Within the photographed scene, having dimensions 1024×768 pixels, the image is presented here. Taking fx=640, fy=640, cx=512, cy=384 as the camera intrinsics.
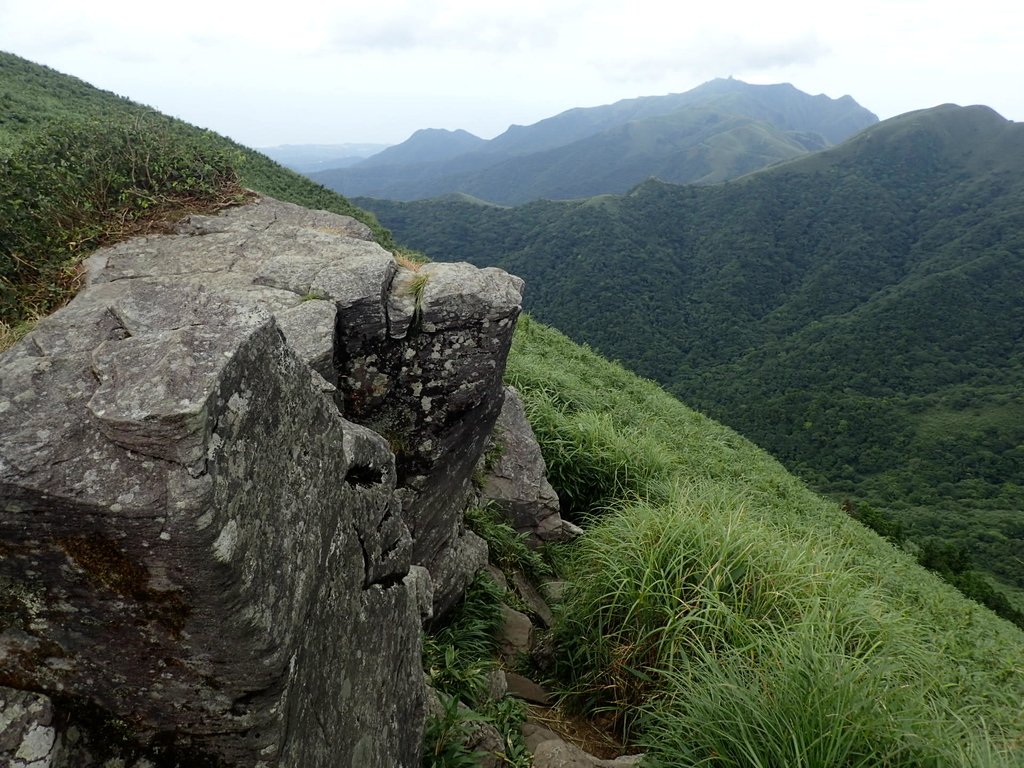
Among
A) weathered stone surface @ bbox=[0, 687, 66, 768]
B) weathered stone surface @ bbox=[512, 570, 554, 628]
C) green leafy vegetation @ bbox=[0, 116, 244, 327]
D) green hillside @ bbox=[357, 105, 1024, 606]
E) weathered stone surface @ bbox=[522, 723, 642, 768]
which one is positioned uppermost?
green leafy vegetation @ bbox=[0, 116, 244, 327]

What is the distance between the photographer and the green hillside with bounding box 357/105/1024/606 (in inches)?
2857

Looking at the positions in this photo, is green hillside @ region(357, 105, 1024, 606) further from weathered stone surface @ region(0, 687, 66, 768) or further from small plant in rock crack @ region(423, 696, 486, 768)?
weathered stone surface @ region(0, 687, 66, 768)

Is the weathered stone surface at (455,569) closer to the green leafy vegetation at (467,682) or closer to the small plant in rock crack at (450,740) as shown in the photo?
the green leafy vegetation at (467,682)

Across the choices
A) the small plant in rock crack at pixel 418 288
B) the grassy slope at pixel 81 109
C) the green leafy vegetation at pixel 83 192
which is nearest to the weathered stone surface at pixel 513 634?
the small plant in rock crack at pixel 418 288

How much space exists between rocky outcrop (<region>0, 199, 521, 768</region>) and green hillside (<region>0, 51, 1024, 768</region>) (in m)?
2.11

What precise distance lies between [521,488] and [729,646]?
366cm

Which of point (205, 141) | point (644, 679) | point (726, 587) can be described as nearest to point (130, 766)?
point (644, 679)

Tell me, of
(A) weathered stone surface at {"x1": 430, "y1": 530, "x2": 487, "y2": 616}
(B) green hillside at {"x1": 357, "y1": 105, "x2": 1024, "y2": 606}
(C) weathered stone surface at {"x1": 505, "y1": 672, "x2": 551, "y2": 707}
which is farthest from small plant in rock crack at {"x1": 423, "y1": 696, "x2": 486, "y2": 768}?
(B) green hillside at {"x1": 357, "y1": 105, "x2": 1024, "y2": 606}

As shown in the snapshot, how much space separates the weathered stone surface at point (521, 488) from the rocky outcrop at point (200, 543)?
406 centimetres

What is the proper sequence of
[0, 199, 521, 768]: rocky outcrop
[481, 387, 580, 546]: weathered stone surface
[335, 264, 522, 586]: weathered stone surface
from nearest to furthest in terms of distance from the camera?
[0, 199, 521, 768]: rocky outcrop → [335, 264, 522, 586]: weathered stone surface → [481, 387, 580, 546]: weathered stone surface

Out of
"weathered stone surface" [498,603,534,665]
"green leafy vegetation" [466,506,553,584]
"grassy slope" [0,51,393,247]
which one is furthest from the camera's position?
"grassy slope" [0,51,393,247]

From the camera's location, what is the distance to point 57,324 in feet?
9.11

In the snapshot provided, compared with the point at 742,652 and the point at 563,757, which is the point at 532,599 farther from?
the point at 742,652

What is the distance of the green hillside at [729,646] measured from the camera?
4074 mm
